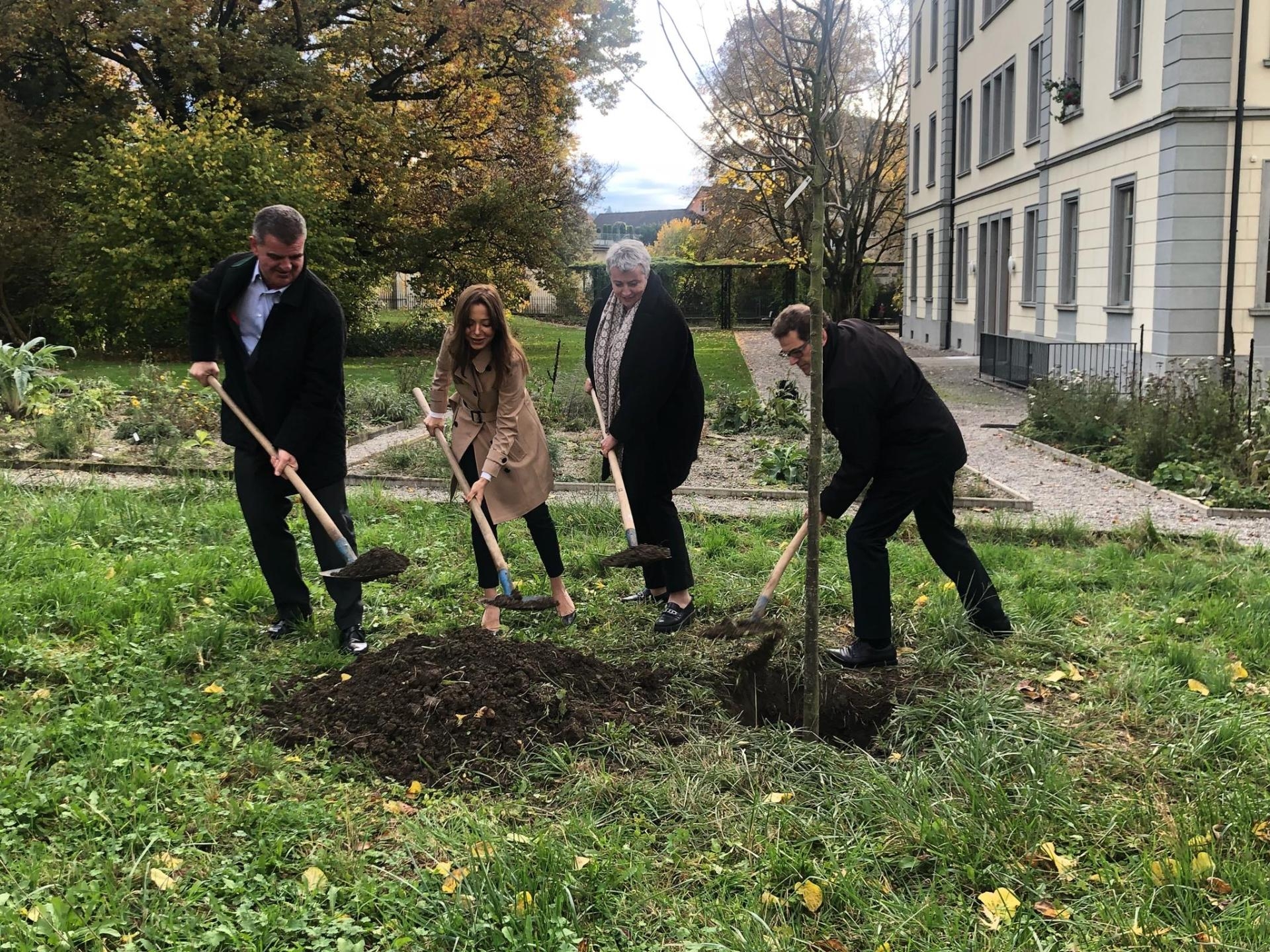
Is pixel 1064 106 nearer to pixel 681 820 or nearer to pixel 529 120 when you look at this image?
pixel 529 120

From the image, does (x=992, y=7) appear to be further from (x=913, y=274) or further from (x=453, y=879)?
(x=453, y=879)

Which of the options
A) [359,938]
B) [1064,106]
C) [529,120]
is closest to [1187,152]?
[1064,106]

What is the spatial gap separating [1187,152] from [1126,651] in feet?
35.7

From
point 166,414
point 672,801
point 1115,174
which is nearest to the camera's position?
point 672,801

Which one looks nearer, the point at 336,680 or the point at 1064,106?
the point at 336,680

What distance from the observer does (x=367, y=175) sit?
82.3 feet

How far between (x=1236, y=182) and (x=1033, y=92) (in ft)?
27.1

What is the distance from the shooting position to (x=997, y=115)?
23453 mm

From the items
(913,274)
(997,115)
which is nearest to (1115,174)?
(997,115)

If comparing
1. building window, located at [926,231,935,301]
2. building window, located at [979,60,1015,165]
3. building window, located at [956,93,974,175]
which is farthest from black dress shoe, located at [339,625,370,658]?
building window, located at [926,231,935,301]

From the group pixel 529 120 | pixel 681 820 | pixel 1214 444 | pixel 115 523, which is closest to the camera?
pixel 681 820

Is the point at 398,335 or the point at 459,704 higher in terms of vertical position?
the point at 398,335

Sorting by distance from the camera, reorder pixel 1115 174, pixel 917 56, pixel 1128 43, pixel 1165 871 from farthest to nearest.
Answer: pixel 917 56 → pixel 1115 174 → pixel 1128 43 → pixel 1165 871

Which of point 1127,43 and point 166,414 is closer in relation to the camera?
point 166,414
